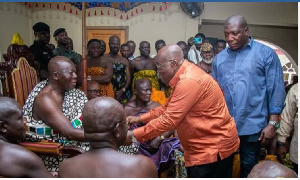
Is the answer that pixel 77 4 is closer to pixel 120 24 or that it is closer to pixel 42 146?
pixel 120 24

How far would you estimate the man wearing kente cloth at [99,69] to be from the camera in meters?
4.09

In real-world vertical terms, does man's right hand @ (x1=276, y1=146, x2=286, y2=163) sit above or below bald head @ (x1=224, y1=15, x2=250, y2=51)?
below

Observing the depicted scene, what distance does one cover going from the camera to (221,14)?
666 cm

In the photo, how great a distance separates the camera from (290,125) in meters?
2.88

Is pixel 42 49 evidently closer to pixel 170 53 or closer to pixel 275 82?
pixel 170 53

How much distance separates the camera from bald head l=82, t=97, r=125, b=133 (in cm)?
135

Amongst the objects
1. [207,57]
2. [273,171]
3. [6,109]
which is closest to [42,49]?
[207,57]

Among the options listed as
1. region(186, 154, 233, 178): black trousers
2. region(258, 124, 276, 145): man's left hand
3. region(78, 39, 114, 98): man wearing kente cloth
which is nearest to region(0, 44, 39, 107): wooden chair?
region(78, 39, 114, 98): man wearing kente cloth

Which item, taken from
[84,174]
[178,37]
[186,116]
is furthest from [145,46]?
[84,174]

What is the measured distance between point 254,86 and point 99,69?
238 cm

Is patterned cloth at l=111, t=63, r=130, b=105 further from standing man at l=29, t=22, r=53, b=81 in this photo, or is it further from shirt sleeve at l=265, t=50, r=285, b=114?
shirt sleeve at l=265, t=50, r=285, b=114

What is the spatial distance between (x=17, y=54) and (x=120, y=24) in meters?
3.89

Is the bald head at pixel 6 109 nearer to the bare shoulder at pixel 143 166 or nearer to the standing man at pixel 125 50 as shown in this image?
the bare shoulder at pixel 143 166

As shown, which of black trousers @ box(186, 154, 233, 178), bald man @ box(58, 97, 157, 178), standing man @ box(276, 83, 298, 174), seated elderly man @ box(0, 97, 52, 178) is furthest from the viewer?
standing man @ box(276, 83, 298, 174)
